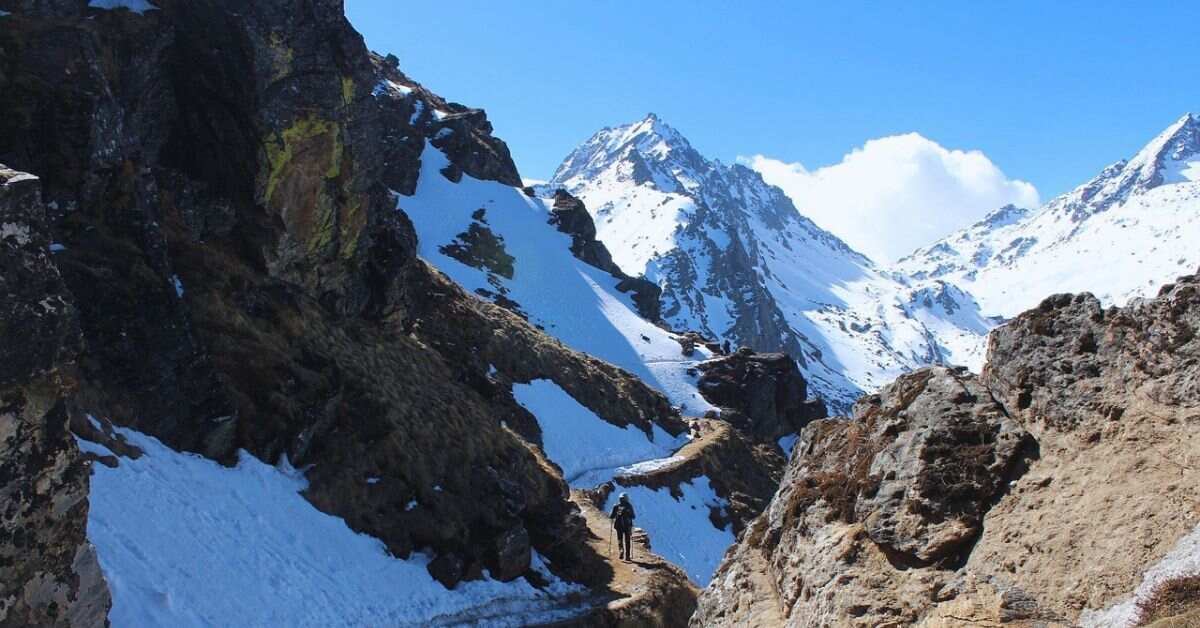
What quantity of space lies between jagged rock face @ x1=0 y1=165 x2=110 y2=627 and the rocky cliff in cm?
937

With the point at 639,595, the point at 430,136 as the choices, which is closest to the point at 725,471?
the point at 639,595

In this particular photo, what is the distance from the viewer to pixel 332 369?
27.7 m

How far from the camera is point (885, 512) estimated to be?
10.6 m

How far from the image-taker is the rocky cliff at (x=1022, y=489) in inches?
313

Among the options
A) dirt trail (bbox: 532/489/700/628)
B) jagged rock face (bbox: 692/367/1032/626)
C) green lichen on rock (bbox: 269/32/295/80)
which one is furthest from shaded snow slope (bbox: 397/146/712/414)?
jagged rock face (bbox: 692/367/1032/626)

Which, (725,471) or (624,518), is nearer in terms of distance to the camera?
(624,518)

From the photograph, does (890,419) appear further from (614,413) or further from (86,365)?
(614,413)

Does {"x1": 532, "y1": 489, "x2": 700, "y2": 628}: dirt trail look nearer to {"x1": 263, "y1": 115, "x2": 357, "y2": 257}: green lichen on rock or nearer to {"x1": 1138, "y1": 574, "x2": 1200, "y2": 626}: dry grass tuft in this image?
{"x1": 263, "y1": 115, "x2": 357, "y2": 257}: green lichen on rock

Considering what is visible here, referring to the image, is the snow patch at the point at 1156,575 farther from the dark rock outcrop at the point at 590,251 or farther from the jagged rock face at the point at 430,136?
the dark rock outcrop at the point at 590,251

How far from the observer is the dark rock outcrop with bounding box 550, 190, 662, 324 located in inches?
4158

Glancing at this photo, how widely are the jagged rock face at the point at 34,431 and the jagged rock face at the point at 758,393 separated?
63.3 m

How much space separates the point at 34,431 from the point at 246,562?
913 centimetres

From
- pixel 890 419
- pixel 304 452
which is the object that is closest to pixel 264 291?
pixel 304 452

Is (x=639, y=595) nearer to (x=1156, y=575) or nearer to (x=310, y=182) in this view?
(x=310, y=182)
